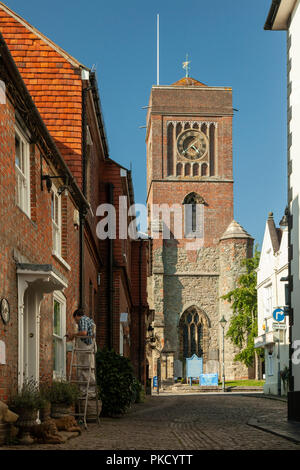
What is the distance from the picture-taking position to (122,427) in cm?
1324

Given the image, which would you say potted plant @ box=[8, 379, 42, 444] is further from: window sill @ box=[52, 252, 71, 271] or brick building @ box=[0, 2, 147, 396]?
brick building @ box=[0, 2, 147, 396]

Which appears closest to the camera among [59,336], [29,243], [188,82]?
[29,243]

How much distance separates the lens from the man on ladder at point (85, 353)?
13328mm

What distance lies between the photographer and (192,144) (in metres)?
72.9

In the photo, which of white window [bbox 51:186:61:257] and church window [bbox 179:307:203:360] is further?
church window [bbox 179:307:203:360]

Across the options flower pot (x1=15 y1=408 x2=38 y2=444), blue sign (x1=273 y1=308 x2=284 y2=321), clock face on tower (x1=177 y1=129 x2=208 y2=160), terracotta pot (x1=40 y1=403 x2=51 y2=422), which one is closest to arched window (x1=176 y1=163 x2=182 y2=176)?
clock face on tower (x1=177 y1=129 x2=208 y2=160)

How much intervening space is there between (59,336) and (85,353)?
701 mm

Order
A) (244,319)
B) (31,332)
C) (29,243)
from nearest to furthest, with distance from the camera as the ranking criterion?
(29,243)
(31,332)
(244,319)

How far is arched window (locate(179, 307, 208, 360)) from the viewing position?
6650 cm

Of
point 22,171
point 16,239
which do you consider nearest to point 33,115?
point 22,171

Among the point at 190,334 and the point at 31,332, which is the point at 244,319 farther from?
the point at 31,332

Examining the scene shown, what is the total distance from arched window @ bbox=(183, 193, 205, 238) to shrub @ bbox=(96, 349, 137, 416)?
5236cm

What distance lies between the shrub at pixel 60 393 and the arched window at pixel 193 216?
188 ft
